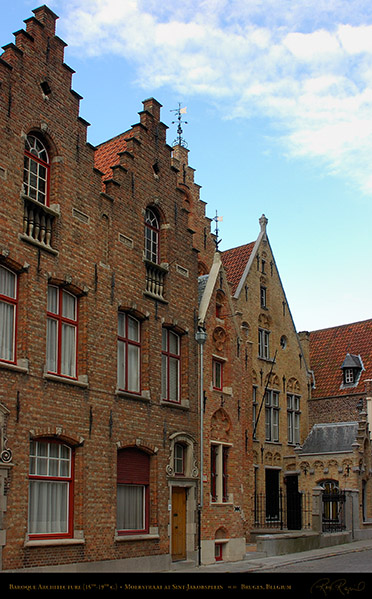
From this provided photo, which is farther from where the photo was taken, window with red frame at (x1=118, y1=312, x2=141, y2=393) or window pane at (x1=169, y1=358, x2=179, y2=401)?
window pane at (x1=169, y1=358, x2=179, y2=401)

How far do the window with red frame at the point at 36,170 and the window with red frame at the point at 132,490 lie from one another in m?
6.95

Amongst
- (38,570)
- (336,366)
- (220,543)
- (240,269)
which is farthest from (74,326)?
(336,366)

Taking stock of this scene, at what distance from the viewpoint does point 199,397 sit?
922 inches

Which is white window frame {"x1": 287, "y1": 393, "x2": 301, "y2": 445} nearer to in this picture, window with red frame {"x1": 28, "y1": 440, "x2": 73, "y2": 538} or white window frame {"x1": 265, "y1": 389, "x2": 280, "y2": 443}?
white window frame {"x1": 265, "y1": 389, "x2": 280, "y2": 443}

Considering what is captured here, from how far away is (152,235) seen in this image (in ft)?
74.3

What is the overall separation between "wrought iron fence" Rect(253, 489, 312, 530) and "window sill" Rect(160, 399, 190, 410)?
10008 mm

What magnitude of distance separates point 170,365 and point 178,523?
4.54 metres

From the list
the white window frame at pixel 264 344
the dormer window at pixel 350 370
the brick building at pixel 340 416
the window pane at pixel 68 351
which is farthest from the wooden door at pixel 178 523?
the dormer window at pixel 350 370

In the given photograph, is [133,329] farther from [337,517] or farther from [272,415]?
[337,517]

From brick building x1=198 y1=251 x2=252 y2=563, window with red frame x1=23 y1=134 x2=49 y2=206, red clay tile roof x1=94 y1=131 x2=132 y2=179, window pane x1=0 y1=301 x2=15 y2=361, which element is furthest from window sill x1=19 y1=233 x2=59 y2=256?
brick building x1=198 y1=251 x2=252 y2=563

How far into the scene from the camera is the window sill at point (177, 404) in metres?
21.7

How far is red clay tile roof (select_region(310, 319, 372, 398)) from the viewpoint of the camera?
36.6 meters

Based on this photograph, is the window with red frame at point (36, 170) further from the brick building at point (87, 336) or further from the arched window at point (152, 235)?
the arched window at point (152, 235)

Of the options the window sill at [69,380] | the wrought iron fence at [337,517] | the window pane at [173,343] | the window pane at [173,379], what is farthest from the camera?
the wrought iron fence at [337,517]
